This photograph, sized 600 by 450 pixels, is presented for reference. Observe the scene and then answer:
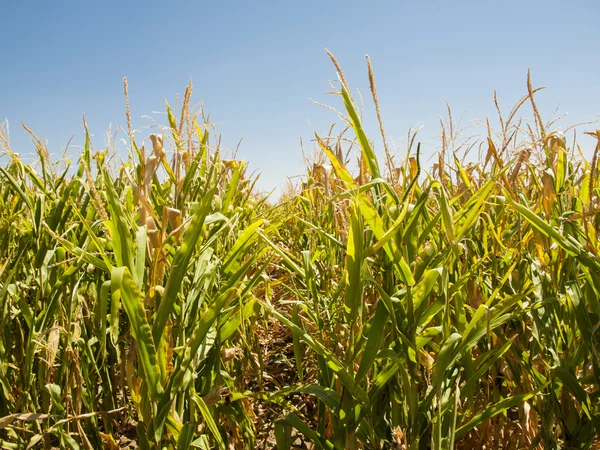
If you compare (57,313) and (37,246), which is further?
(57,313)

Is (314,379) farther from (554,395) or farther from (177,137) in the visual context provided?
(177,137)

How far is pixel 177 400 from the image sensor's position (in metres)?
0.91

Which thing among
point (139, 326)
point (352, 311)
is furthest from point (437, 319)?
point (139, 326)

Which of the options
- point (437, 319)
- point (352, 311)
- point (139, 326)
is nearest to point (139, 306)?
point (139, 326)

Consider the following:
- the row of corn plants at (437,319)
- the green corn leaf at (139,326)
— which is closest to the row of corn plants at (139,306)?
the green corn leaf at (139,326)

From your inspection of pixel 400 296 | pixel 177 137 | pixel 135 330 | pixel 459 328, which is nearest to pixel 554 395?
pixel 459 328

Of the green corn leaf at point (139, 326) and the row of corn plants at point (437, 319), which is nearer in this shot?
the green corn leaf at point (139, 326)

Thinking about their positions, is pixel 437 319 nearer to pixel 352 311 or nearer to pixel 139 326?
pixel 352 311

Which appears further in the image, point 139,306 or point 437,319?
point 437,319

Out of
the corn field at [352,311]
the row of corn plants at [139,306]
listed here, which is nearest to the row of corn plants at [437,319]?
the corn field at [352,311]

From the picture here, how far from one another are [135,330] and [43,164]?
977 millimetres

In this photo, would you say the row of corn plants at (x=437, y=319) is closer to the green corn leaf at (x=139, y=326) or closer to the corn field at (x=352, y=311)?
the corn field at (x=352, y=311)

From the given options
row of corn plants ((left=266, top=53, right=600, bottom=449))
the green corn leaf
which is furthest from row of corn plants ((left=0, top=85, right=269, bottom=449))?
row of corn plants ((left=266, top=53, right=600, bottom=449))

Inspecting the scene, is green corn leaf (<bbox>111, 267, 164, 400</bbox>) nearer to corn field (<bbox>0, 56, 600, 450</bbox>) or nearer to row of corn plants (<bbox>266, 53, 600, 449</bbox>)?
corn field (<bbox>0, 56, 600, 450</bbox>)
